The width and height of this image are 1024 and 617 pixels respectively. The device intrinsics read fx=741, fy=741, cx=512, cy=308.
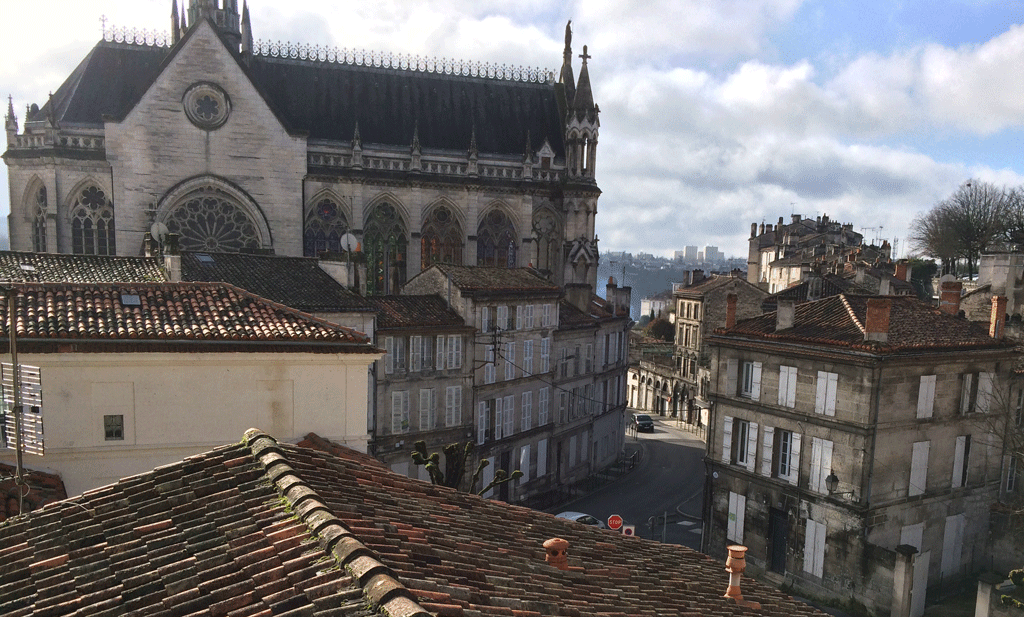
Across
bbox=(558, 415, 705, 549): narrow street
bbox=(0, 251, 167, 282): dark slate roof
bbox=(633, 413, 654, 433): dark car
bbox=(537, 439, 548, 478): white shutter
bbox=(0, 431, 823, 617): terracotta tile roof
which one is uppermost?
bbox=(0, 251, 167, 282): dark slate roof

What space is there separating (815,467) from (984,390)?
24.7 ft

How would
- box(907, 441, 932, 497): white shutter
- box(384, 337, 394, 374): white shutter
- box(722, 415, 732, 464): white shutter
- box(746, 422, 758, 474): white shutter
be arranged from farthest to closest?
box(384, 337, 394, 374): white shutter → box(722, 415, 732, 464): white shutter → box(746, 422, 758, 474): white shutter → box(907, 441, 932, 497): white shutter

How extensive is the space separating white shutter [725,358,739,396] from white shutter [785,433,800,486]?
10.00 ft

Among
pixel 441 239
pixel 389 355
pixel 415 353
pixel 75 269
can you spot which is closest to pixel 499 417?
pixel 415 353

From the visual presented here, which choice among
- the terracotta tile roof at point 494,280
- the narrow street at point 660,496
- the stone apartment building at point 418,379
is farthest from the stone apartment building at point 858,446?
the stone apartment building at point 418,379

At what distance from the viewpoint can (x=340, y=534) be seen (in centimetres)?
645

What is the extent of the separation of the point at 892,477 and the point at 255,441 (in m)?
22.2

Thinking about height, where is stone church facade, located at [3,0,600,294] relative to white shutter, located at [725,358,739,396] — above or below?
above

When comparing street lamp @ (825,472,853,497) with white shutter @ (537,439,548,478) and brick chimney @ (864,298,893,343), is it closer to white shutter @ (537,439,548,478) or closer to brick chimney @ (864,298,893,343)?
brick chimney @ (864,298,893,343)

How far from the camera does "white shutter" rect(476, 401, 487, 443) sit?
31.9 m

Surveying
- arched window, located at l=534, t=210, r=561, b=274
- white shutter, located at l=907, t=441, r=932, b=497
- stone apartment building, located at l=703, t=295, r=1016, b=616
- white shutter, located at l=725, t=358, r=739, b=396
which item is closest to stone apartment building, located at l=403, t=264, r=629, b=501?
arched window, located at l=534, t=210, r=561, b=274

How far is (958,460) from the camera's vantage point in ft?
87.2

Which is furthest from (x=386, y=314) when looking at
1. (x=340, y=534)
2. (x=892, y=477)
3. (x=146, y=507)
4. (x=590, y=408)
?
(x=340, y=534)

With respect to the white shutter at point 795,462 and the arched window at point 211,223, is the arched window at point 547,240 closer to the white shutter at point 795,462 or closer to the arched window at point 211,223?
the arched window at point 211,223
